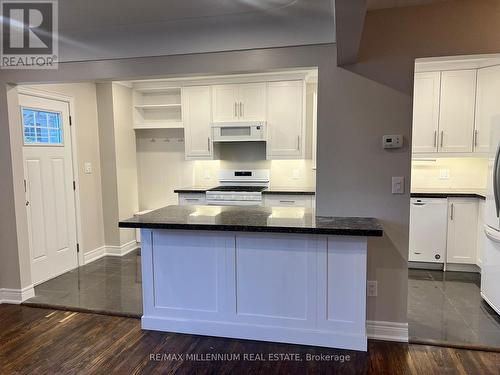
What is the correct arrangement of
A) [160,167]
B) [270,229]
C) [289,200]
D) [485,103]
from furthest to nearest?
[160,167], [289,200], [485,103], [270,229]

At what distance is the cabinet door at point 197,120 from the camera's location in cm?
456

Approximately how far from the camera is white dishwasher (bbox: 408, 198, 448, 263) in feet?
13.1

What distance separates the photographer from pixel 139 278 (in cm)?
392

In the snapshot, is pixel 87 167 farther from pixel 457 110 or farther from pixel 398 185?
pixel 457 110

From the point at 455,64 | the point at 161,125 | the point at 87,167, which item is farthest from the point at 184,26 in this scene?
the point at 455,64

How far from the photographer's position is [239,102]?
446cm

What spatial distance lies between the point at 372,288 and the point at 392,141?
1120 millimetres

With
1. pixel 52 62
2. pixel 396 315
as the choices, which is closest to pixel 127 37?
pixel 52 62

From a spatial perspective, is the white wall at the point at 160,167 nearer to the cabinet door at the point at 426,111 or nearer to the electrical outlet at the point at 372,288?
the cabinet door at the point at 426,111

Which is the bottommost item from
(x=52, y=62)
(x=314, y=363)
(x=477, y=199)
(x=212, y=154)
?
(x=314, y=363)

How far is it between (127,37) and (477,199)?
13.0 ft

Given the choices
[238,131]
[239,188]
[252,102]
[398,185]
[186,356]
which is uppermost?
[252,102]

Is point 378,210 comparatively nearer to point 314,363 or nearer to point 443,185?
point 314,363

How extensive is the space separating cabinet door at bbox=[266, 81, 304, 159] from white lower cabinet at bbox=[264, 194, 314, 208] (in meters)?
0.53
